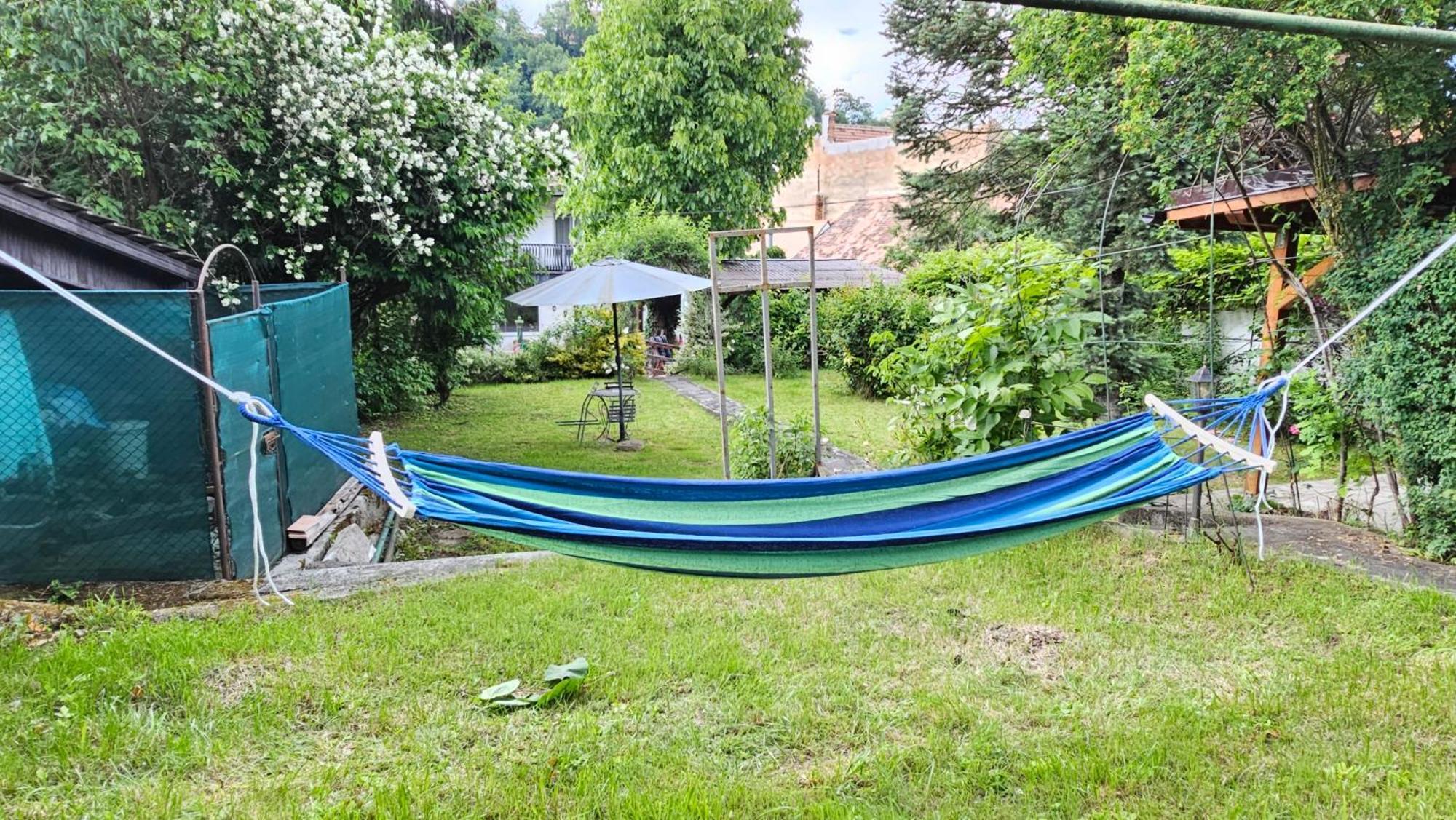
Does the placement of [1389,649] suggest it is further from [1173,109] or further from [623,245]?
[623,245]

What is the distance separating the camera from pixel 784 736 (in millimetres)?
2143

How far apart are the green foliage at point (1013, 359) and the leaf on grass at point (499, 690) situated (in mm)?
2275

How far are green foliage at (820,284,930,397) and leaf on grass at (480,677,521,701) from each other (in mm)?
7415

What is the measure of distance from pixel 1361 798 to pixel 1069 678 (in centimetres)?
70

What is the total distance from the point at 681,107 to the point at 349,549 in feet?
36.3

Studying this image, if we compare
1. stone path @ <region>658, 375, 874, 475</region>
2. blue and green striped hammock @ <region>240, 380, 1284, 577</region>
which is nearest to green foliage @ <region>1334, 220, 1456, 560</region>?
blue and green striped hammock @ <region>240, 380, 1284, 577</region>

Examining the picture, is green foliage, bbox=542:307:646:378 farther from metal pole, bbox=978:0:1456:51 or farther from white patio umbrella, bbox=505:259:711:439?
metal pole, bbox=978:0:1456:51

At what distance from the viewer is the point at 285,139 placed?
541cm

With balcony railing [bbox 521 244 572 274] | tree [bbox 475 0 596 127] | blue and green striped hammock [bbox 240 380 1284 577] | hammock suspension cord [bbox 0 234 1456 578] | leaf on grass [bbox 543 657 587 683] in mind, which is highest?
tree [bbox 475 0 596 127]

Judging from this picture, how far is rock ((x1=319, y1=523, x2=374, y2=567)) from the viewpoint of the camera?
381 cm

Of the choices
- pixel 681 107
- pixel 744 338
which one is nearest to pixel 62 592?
pixel 744 338

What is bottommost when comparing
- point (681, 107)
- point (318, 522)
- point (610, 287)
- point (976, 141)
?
point (318, 522)

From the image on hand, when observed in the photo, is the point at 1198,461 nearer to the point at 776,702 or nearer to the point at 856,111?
the point at 776,702

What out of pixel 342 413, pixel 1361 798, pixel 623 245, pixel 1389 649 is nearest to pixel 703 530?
pixel 1361 798
